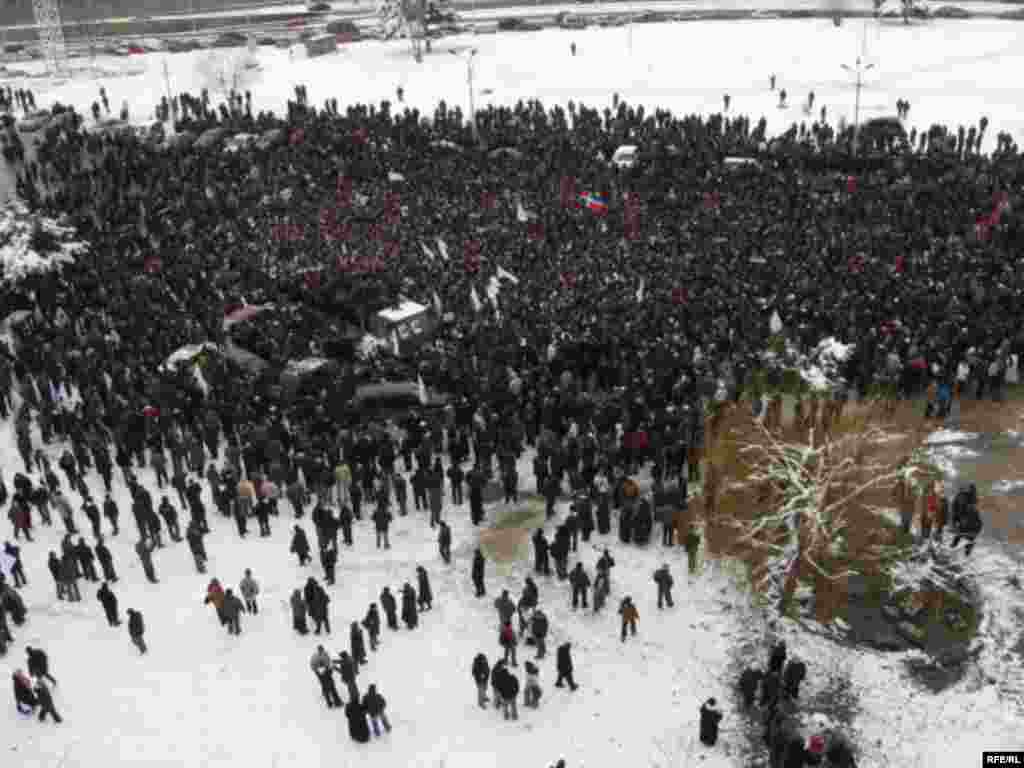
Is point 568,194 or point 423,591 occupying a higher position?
point 568,194

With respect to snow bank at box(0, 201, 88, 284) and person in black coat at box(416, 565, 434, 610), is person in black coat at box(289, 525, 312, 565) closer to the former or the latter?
person in black coat at box(416, 565, 434, 610)

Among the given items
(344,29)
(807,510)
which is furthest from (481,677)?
(344,29)

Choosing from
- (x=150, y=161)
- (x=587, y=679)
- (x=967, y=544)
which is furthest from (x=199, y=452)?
(x=150, y=161)

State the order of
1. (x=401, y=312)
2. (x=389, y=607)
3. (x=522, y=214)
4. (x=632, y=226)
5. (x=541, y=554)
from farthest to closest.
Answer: (x=522, y=214) → (x=632, y=226) → (x=401, y=312) → (x=541, y=554) → (x=389, y=607)

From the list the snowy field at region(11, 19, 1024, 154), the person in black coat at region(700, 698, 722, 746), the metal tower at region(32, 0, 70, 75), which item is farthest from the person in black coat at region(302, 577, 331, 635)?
the metal tower at region(32, 0, 70, 75)

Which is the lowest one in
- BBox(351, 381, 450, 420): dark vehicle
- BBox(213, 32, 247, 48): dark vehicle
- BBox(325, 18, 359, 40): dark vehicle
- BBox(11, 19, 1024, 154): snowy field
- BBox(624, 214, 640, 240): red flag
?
BBox(351, 381, 450, 420): dark vehicle

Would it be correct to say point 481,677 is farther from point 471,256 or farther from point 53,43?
point 53,43

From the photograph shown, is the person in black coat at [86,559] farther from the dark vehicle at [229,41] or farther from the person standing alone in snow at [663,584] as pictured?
the dark vehicle at [229,41]
